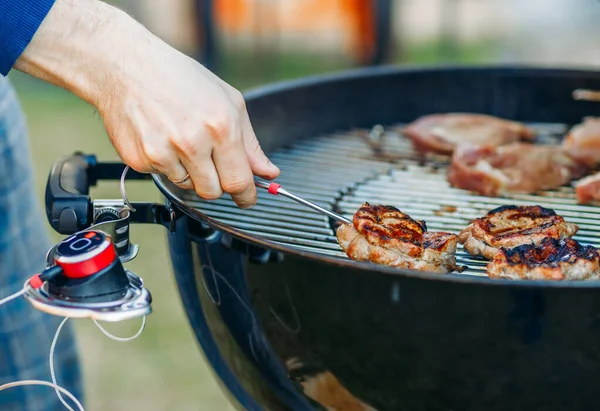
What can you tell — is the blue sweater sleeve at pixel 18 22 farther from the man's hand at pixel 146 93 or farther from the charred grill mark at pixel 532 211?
the charred grill mark at pixel 532 211

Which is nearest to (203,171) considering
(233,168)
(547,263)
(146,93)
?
(233,168)

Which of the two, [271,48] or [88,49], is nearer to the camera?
[88,49]

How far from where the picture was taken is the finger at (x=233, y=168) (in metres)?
1.44

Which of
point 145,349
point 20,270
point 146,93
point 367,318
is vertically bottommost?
point 145,349

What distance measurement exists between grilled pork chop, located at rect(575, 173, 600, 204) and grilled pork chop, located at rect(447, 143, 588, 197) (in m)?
0.14

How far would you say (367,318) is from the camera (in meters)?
1.41

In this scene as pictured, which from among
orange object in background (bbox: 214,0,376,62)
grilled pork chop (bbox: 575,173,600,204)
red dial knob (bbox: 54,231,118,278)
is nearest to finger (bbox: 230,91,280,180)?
red dial knob (bbox: 54,231,118,278)

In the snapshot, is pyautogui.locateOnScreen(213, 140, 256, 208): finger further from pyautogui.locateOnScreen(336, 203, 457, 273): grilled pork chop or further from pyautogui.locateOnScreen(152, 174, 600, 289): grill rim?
pyautogui.locateOnScreen(336, 203, 457, 273): grilled pork chop

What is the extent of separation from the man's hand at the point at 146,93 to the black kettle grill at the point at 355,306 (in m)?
0.14

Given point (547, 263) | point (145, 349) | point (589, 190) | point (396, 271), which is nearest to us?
point (396, 271)

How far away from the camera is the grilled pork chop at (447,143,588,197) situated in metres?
2.16

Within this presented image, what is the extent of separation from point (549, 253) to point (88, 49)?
1.01 m

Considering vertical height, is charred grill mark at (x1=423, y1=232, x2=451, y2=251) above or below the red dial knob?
below

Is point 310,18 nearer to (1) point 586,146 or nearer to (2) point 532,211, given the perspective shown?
(1) point 586,146
